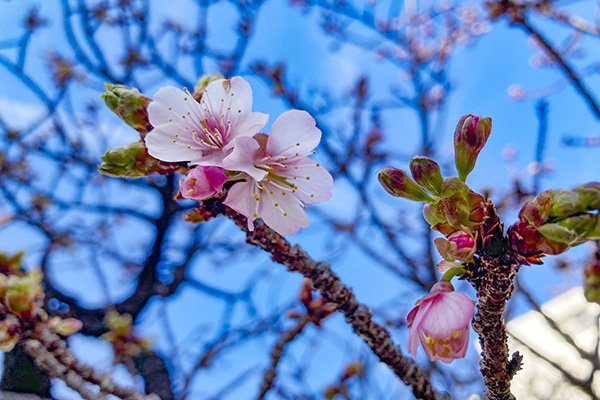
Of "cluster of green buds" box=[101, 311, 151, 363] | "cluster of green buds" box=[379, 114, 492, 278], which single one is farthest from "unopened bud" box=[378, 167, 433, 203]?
"cluster of green buds" box=[101, 311, 151, 363]

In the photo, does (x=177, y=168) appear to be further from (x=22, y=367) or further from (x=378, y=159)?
(x=378, y=159)

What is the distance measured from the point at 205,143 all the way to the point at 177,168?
0.22 ft

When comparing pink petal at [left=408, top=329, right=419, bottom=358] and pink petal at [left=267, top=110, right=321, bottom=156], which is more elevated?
pink petal at [left=267, top=110, right=321, bottom=156]

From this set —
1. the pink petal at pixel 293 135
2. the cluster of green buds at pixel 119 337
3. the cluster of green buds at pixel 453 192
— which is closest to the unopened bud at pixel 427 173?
the cluster of green buds at pixel 453 192

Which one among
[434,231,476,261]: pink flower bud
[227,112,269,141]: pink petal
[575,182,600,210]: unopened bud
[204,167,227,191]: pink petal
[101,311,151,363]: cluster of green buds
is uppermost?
[575,182,600,210]: unopened bud

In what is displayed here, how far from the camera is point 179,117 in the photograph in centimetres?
85

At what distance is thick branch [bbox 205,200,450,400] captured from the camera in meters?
0.85

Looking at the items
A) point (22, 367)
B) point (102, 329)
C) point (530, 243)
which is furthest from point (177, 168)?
point (102, 329)

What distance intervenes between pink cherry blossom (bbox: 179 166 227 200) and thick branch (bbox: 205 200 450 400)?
0.12 meters

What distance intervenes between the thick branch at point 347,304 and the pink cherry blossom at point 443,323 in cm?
17

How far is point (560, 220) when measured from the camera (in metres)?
0.58

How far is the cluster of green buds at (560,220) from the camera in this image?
0.56 m

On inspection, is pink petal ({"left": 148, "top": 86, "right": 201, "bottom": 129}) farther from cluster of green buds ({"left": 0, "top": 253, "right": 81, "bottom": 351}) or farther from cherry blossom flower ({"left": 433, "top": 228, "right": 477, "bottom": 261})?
cluster of green buds ({"left": 0, "top": 253, "right": 81, "bottom": 351})

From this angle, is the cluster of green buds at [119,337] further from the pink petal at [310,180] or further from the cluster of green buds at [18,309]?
the pink petal at [310,180]
